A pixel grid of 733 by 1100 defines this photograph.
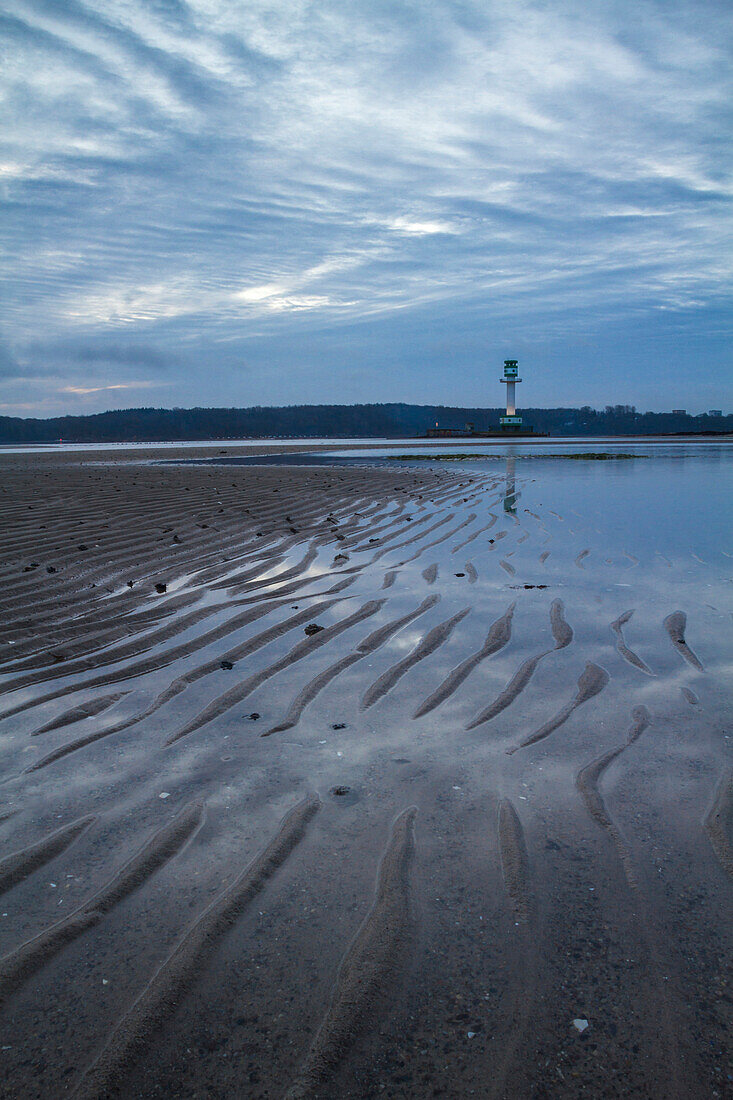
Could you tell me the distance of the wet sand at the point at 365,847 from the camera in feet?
5.43

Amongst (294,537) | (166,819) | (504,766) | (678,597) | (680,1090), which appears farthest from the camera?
(294,537)

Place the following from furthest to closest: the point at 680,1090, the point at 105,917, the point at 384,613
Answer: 1. the point at 384,613
2. the point at 105,917
3. the point at 680,1090

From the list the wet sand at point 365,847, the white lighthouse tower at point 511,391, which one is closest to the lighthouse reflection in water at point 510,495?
the wet sand at point 365,847

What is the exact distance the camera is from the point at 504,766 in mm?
2980

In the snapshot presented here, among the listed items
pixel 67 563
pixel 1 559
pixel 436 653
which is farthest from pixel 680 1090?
pixel 1 559

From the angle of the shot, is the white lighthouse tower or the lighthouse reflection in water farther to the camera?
the white lighthouse tower

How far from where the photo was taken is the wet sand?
1655mm

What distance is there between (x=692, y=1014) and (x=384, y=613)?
3.78 meters

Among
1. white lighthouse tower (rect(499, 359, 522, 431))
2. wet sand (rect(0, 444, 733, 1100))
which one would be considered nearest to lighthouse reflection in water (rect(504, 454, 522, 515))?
wet sand (rect(0, 444, 733, 1100))

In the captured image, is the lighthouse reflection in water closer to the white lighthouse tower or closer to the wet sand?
the wet sand

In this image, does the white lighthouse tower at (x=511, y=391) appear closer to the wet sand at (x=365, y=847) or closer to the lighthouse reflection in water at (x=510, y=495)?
the lighthouse reflection in water at (x=510, y=495)

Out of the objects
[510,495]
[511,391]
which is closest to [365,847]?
A: [510,495]

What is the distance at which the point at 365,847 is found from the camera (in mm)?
2441

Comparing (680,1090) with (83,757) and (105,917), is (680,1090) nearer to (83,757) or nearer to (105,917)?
(105,917)
